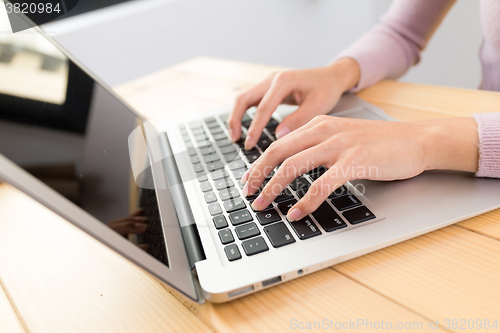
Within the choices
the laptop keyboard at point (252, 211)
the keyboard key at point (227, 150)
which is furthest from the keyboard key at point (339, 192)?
the keyboard key at point (227, 150)

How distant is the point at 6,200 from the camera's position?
530 mm

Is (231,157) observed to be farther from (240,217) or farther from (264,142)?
(240,217)

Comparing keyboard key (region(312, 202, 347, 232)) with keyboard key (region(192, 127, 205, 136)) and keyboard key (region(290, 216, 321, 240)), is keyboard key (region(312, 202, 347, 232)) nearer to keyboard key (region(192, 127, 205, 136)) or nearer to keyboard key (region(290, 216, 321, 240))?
keyboard key (region(290, 216, 321, 240))

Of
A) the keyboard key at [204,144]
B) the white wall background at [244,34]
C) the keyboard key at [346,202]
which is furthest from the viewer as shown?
the white wall background at [244,34]

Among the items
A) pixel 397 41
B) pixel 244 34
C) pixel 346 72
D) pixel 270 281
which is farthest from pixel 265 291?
pixel 244 34

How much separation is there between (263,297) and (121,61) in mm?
1497

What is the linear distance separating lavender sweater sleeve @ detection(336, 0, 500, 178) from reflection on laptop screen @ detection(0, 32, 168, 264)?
467 millimetres

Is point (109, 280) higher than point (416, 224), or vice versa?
point (416, 224)

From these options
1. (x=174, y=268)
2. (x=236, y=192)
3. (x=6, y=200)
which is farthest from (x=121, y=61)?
(x=174, y=268)

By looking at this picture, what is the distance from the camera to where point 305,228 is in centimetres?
35

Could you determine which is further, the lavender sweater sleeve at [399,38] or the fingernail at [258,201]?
the lavender sweater sleeve at [399,38]

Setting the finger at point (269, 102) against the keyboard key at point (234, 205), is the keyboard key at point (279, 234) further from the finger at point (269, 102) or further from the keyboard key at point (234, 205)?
the finger at point (269, 102)

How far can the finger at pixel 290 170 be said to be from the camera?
1.26 feet

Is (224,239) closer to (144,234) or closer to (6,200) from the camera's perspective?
(144,234)
